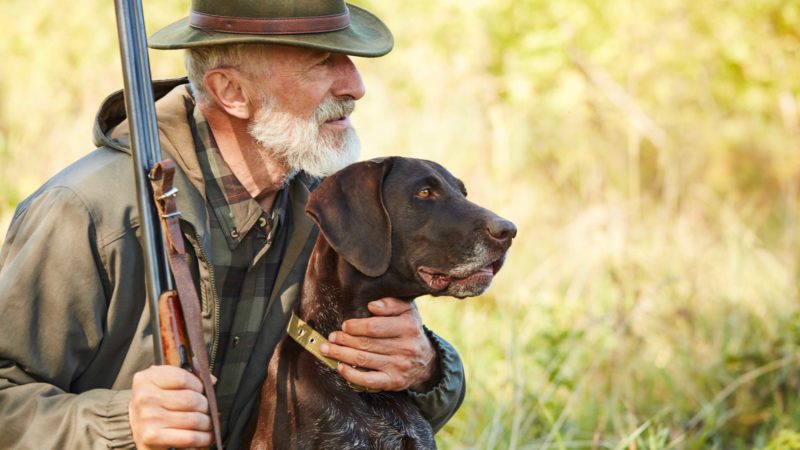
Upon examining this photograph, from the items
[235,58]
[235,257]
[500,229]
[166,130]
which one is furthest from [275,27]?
[500,229]

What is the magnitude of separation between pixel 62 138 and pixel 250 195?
19.1ft

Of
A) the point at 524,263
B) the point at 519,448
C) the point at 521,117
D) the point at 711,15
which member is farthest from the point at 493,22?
the point at 519,448

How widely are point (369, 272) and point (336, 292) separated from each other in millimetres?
159

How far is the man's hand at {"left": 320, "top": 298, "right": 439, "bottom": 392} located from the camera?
3.07 m

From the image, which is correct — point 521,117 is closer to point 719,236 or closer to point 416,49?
point 416,49

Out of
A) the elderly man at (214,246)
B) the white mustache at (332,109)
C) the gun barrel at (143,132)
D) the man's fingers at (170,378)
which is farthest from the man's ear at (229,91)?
the man's fingers at (170,378)

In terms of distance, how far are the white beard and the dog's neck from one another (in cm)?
40

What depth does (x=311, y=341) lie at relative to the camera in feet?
10.2

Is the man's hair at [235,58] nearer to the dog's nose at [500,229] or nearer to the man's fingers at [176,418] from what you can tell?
the dog's nose at [500,229]

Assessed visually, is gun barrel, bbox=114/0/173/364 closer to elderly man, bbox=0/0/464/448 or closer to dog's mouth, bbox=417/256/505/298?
elderly man, bbox=0/0/464/448

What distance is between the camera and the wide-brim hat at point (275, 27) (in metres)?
3.40

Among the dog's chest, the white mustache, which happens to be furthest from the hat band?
the dog's chest

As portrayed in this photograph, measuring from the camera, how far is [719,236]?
7.61 metres

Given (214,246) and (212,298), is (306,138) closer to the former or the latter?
(214,246)
